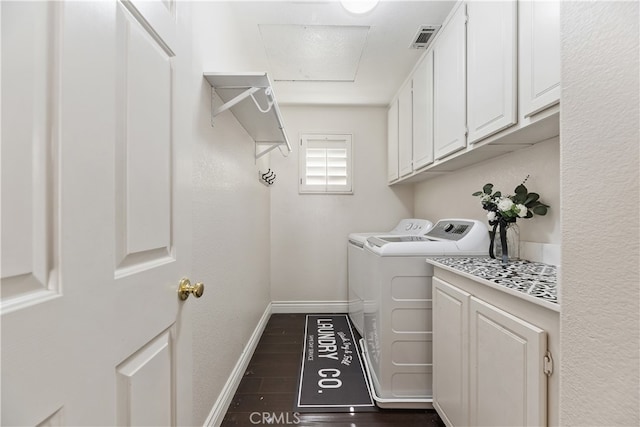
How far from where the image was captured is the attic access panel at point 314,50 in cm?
188

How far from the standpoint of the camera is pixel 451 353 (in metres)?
1.33

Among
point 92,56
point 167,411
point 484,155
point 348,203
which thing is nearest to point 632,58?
point 92,56

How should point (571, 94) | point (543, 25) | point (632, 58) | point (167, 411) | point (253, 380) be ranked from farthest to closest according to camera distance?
point (253, 380) → point (543, 25) → point (167, 411) → point (571, 94) → point (632, 58)

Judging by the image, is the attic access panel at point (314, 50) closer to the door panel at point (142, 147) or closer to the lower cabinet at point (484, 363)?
the door panel at point (142, 147)

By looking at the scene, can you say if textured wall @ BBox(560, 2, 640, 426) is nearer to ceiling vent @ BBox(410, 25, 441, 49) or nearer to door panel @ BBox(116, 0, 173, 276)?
door panel @ BBox(116, 0, 173, 276)

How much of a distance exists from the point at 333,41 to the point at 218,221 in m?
1.54

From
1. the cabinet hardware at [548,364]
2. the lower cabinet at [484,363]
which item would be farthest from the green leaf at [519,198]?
the cabinet hardware at [548,364]

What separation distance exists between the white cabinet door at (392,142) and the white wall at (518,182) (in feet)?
1.71

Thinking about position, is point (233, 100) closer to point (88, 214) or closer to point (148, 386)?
point (88, 214)

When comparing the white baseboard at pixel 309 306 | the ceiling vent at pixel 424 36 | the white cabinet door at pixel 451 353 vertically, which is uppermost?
the ceiling vent at pixel 424 36

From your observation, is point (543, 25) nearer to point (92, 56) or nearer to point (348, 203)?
point (92, 56)

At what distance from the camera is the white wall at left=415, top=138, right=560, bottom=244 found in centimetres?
137

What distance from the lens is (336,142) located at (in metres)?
3.23

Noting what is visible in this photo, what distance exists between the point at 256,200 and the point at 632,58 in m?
2.32
